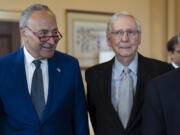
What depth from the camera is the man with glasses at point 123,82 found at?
1845 millimetres

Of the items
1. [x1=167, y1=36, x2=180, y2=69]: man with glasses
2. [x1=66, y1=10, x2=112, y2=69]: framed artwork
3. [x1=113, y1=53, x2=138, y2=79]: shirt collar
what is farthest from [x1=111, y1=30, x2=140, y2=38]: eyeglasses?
[x1=66, y1=10, x2=112, y2=69]: framed artwork

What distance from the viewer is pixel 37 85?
172 cm

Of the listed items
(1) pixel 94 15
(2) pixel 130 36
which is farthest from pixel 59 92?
(1) pixel 94 15

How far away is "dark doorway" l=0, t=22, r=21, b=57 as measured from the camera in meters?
3.85

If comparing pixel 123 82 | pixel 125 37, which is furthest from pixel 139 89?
pixel 125 37

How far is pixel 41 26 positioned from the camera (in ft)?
5.53

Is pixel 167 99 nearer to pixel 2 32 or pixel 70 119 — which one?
pixel 70 119

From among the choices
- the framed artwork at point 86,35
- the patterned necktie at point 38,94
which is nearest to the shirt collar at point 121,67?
the patterned necktie at point 38,94

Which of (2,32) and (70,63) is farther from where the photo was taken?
(2,32)

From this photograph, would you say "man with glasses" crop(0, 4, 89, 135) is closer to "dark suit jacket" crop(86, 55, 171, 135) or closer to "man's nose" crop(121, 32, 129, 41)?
"dark suit jacket" crop(86, 55, 171, 135)

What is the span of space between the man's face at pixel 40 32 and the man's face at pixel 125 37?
1.53 ft

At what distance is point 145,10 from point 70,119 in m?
3.31

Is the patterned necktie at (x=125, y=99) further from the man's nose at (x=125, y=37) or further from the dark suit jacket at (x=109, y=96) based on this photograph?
the man's nose at (x=125, y=37)

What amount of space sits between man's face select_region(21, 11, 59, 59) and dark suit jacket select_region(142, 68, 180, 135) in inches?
27.3
